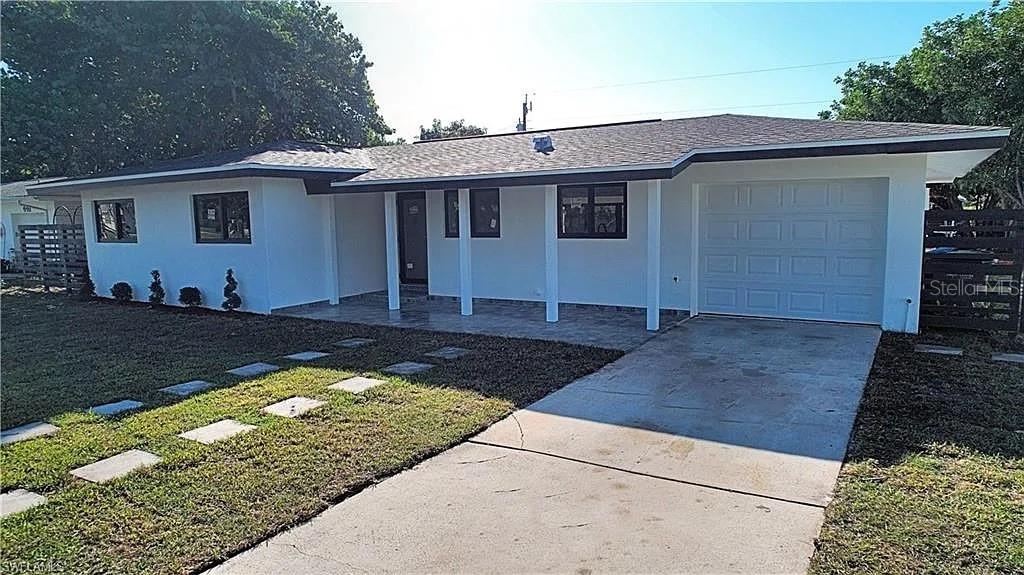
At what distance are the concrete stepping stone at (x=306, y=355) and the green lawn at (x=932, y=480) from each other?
565cm

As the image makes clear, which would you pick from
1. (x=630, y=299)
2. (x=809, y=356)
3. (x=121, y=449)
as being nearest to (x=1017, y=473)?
(x=809, y=356)

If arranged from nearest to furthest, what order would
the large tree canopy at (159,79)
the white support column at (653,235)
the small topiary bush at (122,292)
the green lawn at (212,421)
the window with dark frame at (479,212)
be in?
the green lawn at (212,421), the white support column at (653,235), the window with dark frame at (479,212), the small topiary bush at (122,292), the large tree canopy at (159,79)

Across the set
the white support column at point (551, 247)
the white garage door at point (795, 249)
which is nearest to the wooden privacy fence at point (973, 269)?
the white garage door at point (795, 249)

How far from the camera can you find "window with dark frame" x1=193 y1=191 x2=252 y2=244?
447 inches

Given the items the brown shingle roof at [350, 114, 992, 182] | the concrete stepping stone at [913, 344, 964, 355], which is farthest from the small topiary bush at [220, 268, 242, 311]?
the concrete stepping stone at [913, 344, 964, 355]

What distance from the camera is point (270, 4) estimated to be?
66.4 ft

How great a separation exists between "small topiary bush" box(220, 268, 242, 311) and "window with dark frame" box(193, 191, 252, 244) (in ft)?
2.10

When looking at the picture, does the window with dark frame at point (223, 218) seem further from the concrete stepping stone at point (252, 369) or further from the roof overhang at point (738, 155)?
the concrete stepping stone at point (252, 369)

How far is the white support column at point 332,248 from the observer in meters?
11.9

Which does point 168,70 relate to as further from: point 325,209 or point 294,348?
point 294,348

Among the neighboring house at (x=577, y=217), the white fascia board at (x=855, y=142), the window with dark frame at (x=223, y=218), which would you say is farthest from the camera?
the window with dark frame at (x=223, y=218)

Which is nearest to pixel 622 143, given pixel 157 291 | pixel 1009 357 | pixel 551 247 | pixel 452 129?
pixel 551 247

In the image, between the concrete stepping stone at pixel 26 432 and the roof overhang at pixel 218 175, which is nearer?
the concrete stepping stone at pixel 26 432

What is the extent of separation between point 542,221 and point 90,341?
6.98 metres
